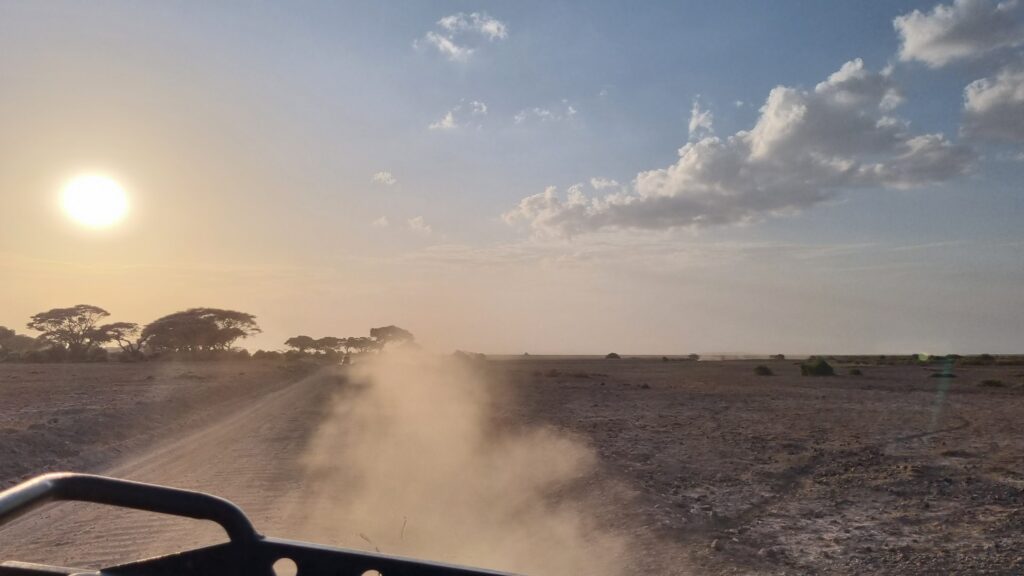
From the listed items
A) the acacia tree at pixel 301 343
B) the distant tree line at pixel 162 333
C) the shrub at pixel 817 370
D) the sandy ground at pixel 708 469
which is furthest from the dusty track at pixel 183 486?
the acacia tree at pixel 301 343

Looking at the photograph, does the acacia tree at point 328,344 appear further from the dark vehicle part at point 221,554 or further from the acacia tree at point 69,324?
the dark vehicle part at point 221,554

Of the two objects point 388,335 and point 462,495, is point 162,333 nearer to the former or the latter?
point 388,335

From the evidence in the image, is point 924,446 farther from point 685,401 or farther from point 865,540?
point 685,401

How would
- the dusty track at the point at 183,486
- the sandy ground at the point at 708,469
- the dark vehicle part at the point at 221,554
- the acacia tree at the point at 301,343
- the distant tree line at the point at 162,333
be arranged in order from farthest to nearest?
the acacia tree at the point at 301,343 → the distant tree line at the point at 162,333 → the sandy ground at the point at 708,469 → the dusty track at the point at 183,486 → the dark vehicle part at the point at 221,554

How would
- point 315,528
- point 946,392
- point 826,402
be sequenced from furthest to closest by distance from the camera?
point 946,392
point 826,402
point 315,528

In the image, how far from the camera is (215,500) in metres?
2.19

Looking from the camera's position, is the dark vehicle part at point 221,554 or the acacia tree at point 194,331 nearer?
the dark vehicle part at point 221,554

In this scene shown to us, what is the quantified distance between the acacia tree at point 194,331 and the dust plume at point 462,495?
2284 inches

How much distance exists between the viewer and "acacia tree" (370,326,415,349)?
84250mm

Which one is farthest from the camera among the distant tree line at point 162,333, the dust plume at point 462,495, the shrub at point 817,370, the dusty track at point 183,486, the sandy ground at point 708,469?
the distant tree line at point 162,333

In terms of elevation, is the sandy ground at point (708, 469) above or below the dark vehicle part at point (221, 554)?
below

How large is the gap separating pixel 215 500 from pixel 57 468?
10.7 m

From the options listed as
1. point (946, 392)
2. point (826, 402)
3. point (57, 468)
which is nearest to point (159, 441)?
point (57, 468)

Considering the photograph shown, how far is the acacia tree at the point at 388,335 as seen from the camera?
8425cm
